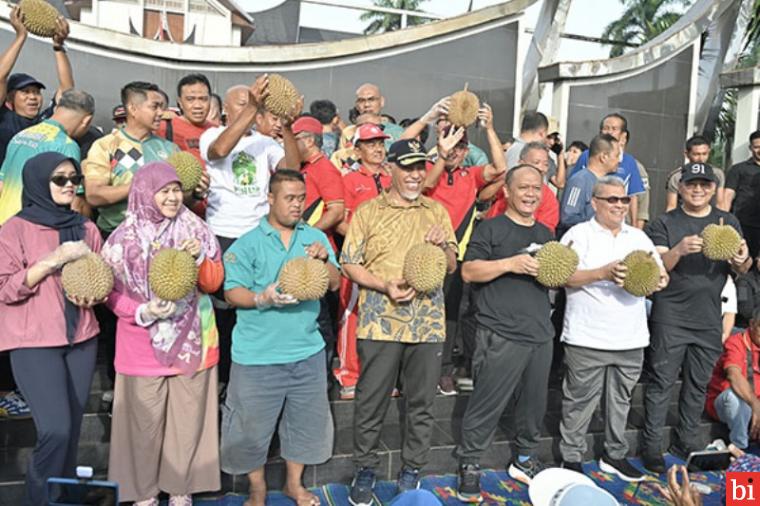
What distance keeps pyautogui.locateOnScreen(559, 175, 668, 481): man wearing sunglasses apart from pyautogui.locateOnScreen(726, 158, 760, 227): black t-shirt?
3.72 m

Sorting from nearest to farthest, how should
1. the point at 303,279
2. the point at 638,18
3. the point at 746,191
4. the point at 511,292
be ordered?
the point at 303,279 → the point at 511,292 → the point at 746,191 → the point at 638,18

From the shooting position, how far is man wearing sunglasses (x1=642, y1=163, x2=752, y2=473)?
5.13m

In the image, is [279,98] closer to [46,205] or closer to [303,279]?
[303,279]

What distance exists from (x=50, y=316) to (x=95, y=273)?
402 mm

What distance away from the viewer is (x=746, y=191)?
7.79 meters

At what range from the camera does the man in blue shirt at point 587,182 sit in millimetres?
5781

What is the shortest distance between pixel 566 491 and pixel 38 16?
4.69 metres

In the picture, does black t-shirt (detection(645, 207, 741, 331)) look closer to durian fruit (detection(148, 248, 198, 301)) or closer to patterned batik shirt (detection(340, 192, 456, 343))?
patterned batik shirt (detection(340, 192, 456, 343))

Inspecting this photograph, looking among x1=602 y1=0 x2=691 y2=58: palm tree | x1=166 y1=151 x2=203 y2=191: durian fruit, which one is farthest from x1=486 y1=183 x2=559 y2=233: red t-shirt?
x1=602 y1=0 x2=691 y2=58: palm tree

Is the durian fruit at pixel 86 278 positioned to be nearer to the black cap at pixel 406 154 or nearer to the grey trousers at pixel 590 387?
the black cap at pixel 406 154

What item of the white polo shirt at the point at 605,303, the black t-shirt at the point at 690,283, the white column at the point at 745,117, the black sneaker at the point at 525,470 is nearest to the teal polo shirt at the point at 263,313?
the black sneaker at the point at 525,470

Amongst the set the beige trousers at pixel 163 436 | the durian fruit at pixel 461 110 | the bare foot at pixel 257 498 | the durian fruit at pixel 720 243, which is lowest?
the bare foot at pixel 257 498

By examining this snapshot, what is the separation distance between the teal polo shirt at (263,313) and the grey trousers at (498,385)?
1305mm

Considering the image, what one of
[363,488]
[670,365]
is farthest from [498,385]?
[670,365]
